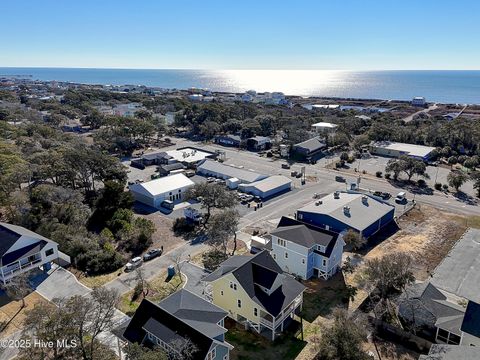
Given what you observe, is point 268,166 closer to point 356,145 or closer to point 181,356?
point 356,145

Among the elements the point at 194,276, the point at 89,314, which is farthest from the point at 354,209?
the point at 89,314

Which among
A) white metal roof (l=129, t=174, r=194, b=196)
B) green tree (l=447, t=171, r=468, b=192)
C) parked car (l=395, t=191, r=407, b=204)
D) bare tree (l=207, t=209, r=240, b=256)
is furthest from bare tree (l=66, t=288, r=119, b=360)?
green tree (l=447, t=171, r=468, b=192)

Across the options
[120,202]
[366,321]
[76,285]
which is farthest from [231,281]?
[120,202]

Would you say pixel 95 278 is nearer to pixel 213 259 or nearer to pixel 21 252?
pixel 21 252

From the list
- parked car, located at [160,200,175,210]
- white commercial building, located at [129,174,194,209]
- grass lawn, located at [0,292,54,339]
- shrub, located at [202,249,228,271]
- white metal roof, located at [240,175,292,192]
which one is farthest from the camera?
white metal roof, located at [240,175,292,192]

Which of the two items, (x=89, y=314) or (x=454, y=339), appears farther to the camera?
(x=454, y=339)

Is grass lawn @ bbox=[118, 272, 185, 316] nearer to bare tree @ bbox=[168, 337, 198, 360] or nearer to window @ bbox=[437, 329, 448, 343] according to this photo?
bare tree @ bbox=[168, 337, 198, 360]
